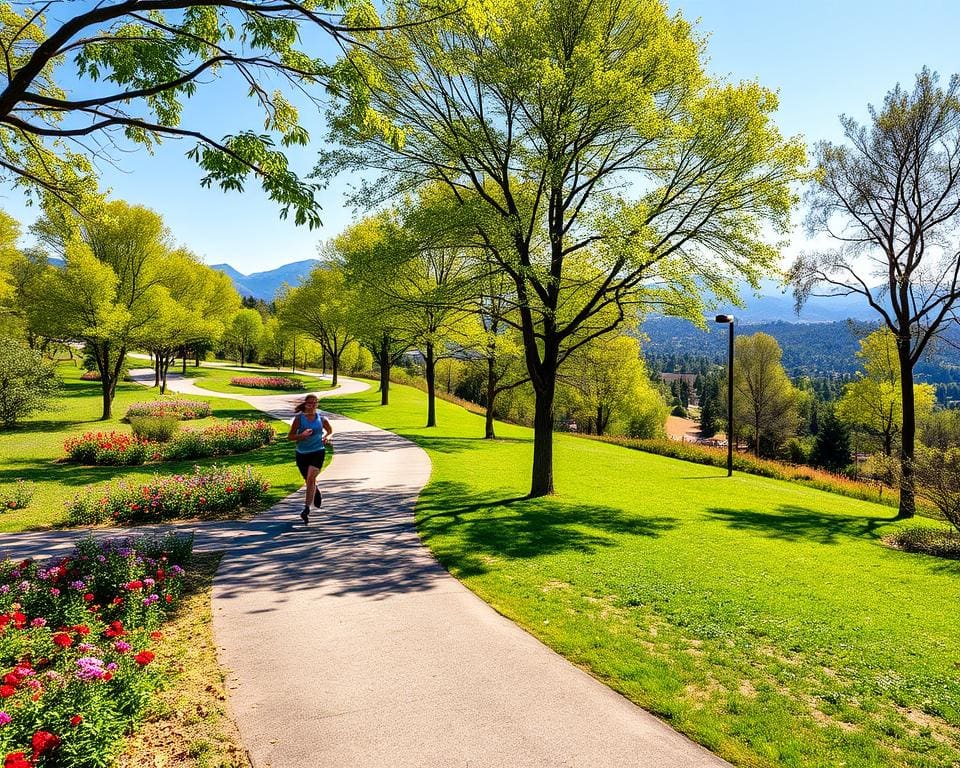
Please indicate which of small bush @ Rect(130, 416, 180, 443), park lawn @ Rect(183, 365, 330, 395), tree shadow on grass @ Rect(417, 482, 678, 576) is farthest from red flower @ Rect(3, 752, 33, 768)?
park lawn @ Rect(183, 365, 330, 395)

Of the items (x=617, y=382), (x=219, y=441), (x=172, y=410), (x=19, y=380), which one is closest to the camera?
(x=219, y=441)

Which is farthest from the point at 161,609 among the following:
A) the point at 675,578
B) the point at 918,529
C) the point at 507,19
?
the point at 918,529

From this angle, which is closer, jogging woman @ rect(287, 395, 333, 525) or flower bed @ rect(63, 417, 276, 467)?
jogging woman @ rect(287, 395, 333, 525)

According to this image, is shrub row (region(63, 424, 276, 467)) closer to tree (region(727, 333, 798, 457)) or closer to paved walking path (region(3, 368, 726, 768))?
paved walking path (region(3, 368, 726, 768))

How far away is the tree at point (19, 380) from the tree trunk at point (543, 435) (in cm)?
1985

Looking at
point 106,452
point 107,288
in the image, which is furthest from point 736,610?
point 107,288

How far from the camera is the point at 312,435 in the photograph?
8812mm

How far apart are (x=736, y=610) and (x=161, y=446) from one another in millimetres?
16347

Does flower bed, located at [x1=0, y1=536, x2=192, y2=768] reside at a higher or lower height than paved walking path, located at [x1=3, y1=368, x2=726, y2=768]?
higher

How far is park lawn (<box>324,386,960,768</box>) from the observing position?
3.77 meters

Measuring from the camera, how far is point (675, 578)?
22.7 feet

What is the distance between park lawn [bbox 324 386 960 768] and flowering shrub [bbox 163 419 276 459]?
812 cm

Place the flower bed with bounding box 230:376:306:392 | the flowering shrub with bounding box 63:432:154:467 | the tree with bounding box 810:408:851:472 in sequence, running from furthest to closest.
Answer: the tree with bounding box 810:408:851:472 → the flower bed with bounding box 230:376:306:392 → the flowering shrub with bounding box 63:432:154:467

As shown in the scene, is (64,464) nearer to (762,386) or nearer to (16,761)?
(16,761)
